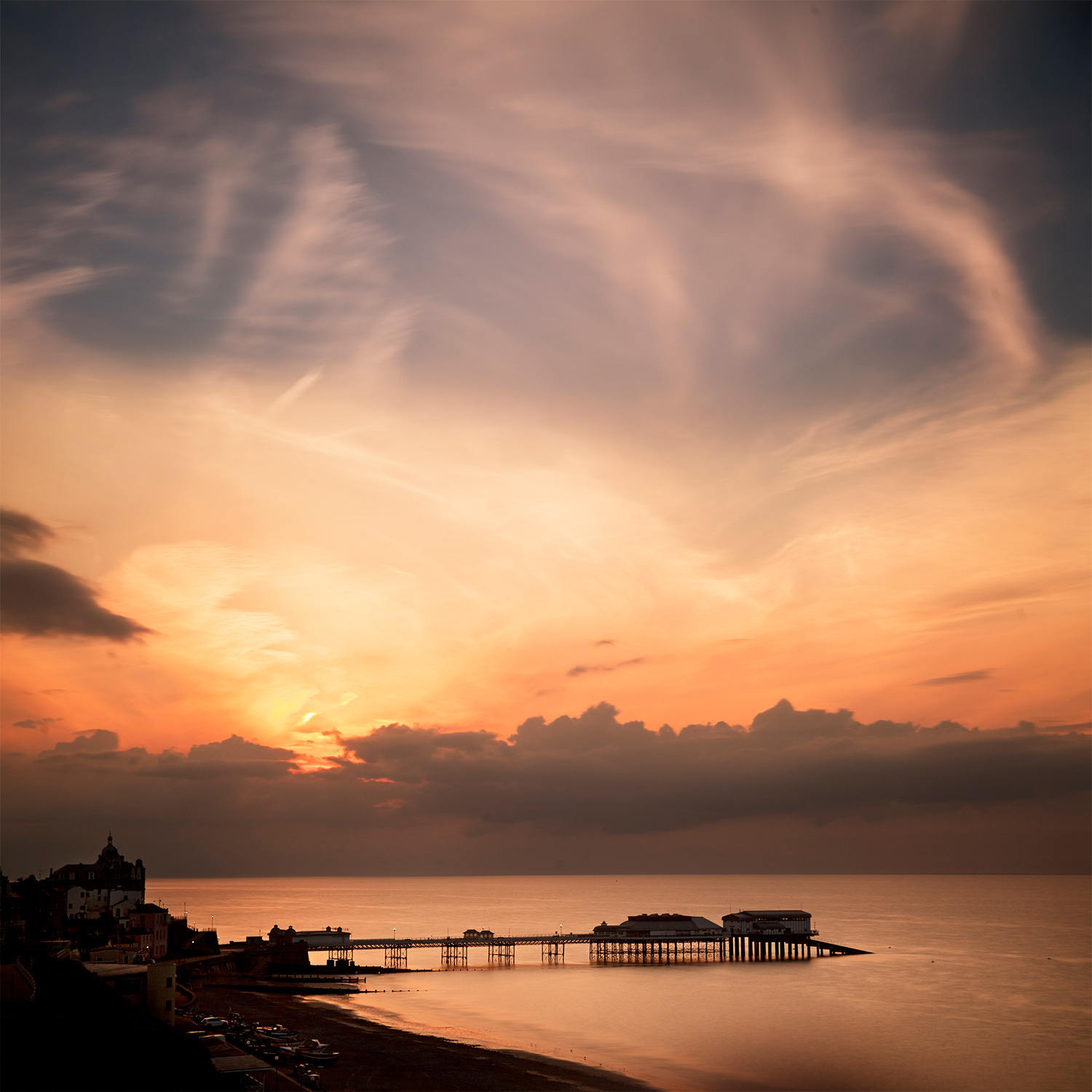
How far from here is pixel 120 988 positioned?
49781 mm

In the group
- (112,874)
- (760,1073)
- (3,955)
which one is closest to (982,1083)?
(760,1073)

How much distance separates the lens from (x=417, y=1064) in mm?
63062

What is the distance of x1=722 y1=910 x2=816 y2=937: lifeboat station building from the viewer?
14450 cm

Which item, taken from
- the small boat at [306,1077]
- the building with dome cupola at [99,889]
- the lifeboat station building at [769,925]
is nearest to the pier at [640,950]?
the lifeboat station building at [769,925]

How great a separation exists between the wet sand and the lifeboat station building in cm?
7975

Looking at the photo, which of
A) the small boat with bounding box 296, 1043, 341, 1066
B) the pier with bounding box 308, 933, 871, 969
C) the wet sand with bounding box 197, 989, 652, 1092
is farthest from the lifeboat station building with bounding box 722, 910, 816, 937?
the small boat with bounding box 296, 1043, 341, 1066

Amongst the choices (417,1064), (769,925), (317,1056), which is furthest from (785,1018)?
(769,925)

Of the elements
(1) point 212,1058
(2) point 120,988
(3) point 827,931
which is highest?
(2) point 120,988

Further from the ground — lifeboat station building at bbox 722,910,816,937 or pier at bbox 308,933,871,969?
lifeboat station building at bbox 722,910,816,937

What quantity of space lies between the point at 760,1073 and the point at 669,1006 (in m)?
29.3

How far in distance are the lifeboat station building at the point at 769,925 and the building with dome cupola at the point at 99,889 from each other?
83251 mm

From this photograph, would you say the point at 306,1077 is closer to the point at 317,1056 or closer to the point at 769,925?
the point at 317,1056

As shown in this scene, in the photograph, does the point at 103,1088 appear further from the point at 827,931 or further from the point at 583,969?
the point at 827,931

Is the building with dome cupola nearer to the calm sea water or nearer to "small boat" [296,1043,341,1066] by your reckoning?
the calm sea water
